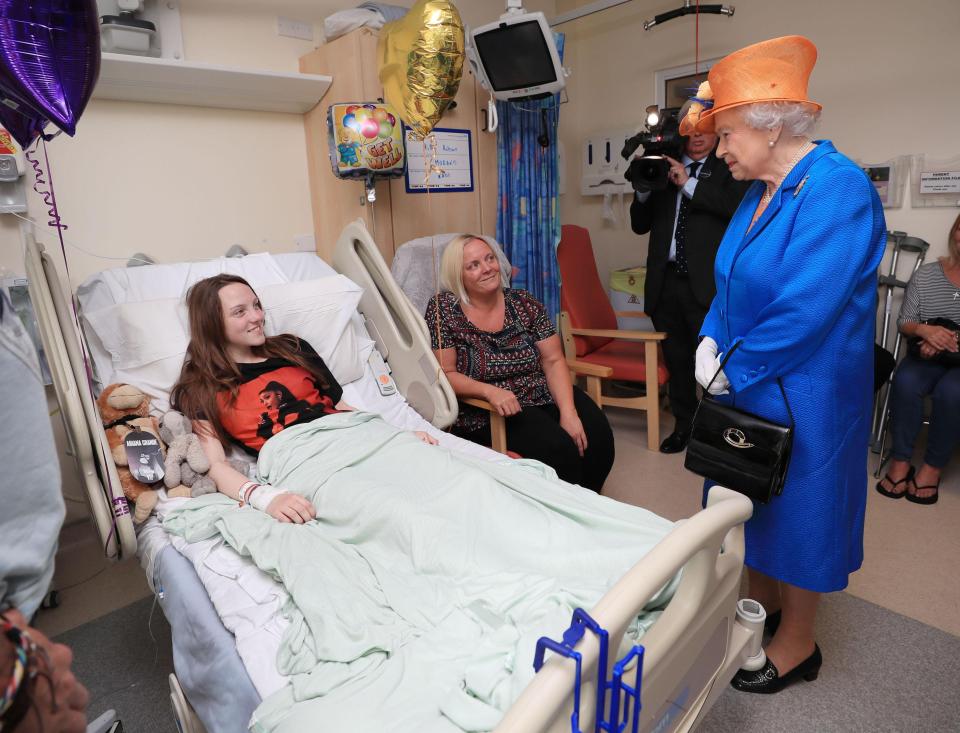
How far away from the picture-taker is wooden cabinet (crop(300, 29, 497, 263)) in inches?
107

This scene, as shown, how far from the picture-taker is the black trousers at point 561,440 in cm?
236

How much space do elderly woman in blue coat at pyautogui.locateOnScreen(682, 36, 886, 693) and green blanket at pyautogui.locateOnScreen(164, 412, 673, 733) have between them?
39cm

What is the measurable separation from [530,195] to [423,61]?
1.35 metres

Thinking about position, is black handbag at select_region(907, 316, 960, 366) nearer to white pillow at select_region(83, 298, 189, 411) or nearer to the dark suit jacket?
the dark suit jacket

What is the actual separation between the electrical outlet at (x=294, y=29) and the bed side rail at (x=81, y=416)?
68.7 inches

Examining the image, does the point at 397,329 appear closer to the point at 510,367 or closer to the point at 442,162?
the point at 510,367

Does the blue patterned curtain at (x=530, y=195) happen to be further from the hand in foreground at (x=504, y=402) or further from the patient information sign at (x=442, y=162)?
the hand in foreground at (x=504, y=402)

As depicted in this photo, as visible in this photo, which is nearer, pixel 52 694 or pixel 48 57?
pixel 52 694

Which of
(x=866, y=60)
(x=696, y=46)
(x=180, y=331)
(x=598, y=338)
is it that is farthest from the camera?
(x=598, y=338)

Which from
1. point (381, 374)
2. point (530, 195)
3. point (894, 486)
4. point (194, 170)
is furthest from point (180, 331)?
point (894, 486)

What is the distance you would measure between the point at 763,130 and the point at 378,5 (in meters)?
2.07

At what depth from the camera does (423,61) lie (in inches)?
83.1

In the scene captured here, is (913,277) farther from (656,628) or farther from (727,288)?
(656,628)

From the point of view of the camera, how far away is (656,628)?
1.08 meters
